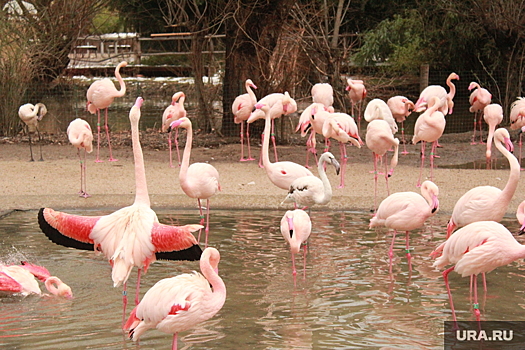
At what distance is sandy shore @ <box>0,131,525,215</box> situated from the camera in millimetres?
8234

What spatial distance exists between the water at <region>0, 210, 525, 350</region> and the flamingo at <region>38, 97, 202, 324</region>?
0.48 m

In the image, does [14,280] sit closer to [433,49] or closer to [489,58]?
[489,58]

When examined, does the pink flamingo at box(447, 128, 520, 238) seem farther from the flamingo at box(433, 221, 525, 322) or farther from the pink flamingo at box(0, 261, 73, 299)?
the pink flamingo at box(0, 261, 73, 299)

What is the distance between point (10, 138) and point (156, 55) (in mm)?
9356

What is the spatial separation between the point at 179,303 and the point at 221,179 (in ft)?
20.2

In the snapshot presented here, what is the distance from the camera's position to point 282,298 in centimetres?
535

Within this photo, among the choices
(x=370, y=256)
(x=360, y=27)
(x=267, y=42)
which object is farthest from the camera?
(x=360, y=27)

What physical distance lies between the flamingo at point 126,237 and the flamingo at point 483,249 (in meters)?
1.78

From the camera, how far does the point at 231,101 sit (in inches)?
524

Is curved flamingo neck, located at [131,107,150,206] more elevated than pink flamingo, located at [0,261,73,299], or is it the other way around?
curved flamingo neck, located at [131,107,150,206]

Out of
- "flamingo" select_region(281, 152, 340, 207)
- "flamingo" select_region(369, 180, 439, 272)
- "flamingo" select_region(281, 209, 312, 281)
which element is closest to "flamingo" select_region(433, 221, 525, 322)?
"flamingo" select_region(369, 180, 439, 272)

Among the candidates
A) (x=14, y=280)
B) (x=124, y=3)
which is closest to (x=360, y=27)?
(x=124, y=3)

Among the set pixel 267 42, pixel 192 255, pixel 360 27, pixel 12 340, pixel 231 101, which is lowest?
pixel 12 340

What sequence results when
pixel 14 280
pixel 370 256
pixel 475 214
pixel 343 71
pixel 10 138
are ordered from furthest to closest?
pixel 343 71 < pixel 10 138 < pixel 370 256 < pixel 475 214 < pixel 14 280
